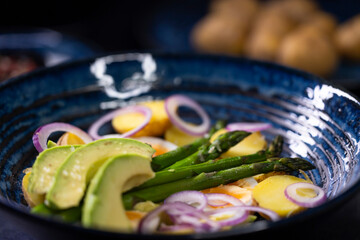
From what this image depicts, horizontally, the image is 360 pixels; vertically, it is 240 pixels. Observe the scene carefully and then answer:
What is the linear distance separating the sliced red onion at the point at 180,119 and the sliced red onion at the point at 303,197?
0.45 m

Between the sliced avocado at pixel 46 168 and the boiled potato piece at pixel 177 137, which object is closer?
the sliced avocado at pixel 46 168

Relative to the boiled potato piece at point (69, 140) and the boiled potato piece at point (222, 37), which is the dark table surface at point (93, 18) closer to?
the boiled potato piece at point (222, 37)

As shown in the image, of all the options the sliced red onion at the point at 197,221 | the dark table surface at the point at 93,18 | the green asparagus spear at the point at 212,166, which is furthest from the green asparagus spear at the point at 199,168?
the dark table surface at the point at 93,18

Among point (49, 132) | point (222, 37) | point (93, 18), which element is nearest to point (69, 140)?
point (49, 132)

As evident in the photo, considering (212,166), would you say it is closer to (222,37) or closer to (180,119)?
(180,119)

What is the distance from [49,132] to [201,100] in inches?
21.9

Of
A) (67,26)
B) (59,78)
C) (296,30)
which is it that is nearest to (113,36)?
(67,26)

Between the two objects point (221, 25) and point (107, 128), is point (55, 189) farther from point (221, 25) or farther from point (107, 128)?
point (221, 25)

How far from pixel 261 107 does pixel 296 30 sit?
1.47 meters

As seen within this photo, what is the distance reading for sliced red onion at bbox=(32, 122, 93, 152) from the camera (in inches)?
50.4

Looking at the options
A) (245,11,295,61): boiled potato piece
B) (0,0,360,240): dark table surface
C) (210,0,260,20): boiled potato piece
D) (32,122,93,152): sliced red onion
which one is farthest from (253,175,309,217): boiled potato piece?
(0,0,360,240): dark table surface

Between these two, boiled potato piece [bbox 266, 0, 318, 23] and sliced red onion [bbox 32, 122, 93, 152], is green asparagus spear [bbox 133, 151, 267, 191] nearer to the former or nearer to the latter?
sliced red onion [bbox 32, 122, 93, 152]

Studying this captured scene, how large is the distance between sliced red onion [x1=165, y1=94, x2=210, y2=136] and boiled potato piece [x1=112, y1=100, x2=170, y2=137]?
24 mm

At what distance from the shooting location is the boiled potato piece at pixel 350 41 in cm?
287
